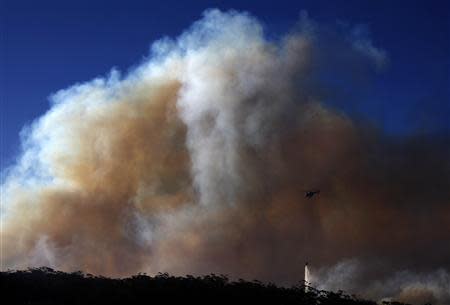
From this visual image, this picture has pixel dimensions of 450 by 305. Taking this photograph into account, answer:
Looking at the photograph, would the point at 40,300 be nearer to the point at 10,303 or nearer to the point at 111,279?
the point at 10,303

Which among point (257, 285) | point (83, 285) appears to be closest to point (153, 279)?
point (83, 285)

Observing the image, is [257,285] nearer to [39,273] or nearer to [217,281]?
[217,281]

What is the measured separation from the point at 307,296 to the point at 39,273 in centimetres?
1605

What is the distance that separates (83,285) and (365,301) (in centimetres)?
1725

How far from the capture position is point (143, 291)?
33.7 metres

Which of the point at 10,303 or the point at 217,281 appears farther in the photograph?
the point at 217,281

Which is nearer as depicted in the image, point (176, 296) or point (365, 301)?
point (176, 296)

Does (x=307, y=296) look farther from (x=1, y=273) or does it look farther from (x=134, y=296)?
(x=1, y=273)

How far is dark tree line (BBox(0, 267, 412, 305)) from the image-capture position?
3306 centimetres

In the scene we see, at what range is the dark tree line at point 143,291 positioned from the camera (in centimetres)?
3306

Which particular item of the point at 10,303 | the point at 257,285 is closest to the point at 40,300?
the point at 10,303

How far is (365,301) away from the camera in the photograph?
36.5 m

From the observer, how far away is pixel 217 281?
3509 cm

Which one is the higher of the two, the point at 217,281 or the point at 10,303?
the point at 217,281
